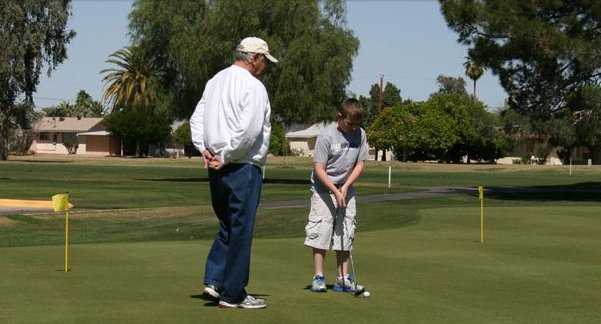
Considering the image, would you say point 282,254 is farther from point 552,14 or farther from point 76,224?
point 552,14

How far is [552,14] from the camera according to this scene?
38.4 metres

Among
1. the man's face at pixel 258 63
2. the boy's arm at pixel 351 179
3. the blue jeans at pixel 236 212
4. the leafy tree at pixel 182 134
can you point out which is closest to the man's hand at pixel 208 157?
the blue jeans at pixel 236 212

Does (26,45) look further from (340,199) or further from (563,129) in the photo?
(340,199)

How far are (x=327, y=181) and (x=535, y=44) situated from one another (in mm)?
28404

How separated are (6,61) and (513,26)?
1510 inches

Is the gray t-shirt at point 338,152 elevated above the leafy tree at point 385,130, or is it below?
below

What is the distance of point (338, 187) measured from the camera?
34.4 ft

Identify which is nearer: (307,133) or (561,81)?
(561,81)

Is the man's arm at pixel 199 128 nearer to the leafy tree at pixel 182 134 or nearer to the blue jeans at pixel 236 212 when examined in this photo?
the blue jeans at pixel 236 212

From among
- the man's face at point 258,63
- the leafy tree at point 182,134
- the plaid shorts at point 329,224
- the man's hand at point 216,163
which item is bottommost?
the plaid shorts at point 329,224

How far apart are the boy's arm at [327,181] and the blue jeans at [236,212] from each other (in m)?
1.46

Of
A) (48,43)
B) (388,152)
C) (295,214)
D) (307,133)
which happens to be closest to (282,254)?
(295,214)

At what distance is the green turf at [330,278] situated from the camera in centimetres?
858

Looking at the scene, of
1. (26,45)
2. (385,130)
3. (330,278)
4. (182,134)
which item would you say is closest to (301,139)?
(182,134)
